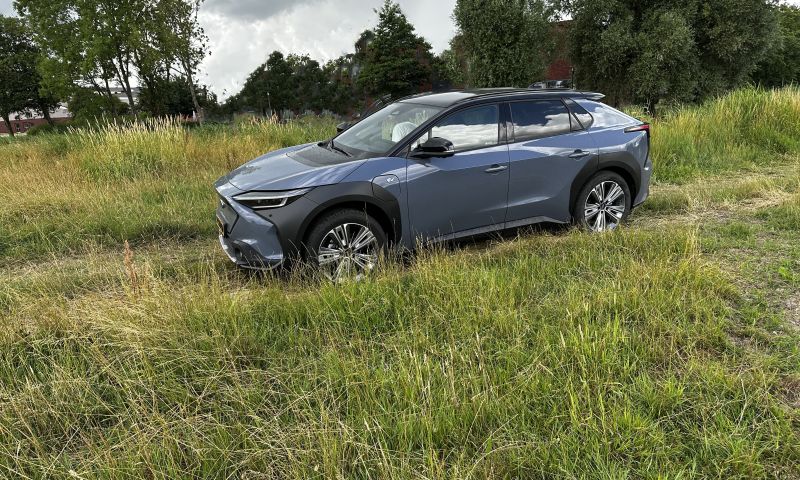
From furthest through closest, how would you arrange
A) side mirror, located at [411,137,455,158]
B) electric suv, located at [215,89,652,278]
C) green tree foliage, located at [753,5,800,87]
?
green tree foliage, located at [753,5,800,87] < side mirror, located at [411,137,455,158] < electric suv, located at [215,89,652,278]

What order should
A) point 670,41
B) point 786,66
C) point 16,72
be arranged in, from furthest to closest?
point 16,72, point 786,66, point 670,41

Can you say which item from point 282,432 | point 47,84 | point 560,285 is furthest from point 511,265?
point 47,84

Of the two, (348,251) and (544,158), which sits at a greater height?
(544,158)

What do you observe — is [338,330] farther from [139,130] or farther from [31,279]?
[139,130]

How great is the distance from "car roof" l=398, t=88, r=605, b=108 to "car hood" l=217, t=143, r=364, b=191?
112cm

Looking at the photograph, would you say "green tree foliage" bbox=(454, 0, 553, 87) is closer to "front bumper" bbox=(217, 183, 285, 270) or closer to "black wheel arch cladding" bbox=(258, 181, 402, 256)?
"black wheel arch cladding" bbox=(258, 181, 402, 256)

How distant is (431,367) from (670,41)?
22.1 meters

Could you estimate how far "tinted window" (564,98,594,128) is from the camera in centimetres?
551

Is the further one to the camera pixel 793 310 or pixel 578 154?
pixel 578 154

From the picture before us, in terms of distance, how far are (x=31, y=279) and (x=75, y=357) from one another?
6.73 feet

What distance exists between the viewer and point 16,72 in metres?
44.7

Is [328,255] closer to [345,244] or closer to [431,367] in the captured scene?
[345,244]

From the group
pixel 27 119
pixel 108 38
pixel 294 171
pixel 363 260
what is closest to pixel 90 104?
pixel 108 38

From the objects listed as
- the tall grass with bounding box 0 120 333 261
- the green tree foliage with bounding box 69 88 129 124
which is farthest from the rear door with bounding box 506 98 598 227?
the green tree foliage with bounding box 69 88 129 124
